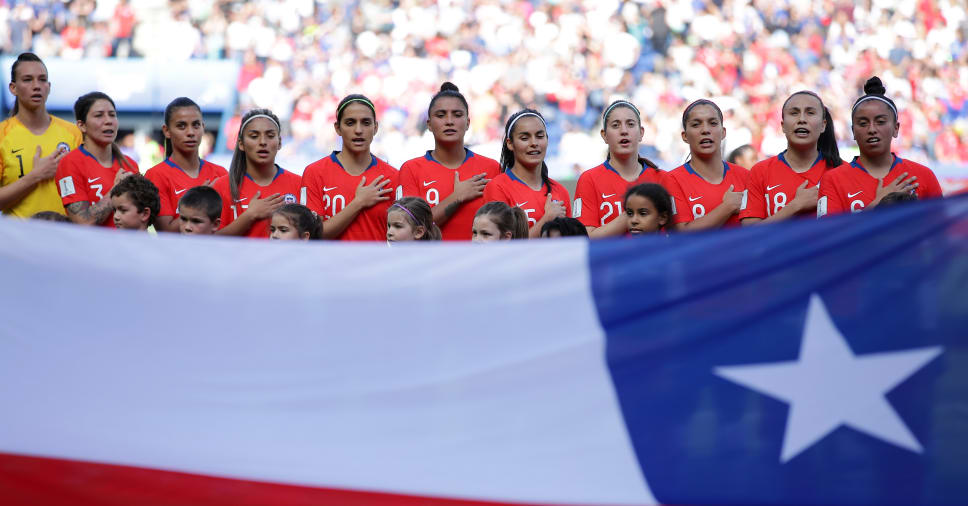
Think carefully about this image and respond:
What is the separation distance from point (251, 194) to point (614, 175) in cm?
202

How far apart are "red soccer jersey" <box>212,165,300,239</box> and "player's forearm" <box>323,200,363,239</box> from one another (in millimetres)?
318

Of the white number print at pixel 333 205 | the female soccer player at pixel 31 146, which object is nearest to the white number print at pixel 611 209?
the white number print at pixel 333 205

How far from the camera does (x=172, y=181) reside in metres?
6.52

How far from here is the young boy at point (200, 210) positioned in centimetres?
573

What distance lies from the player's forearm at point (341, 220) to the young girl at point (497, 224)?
42.3 inches

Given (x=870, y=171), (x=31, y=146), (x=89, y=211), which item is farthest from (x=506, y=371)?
(x=31, y=146)

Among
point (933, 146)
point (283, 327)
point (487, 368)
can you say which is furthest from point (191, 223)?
point (933, 146)

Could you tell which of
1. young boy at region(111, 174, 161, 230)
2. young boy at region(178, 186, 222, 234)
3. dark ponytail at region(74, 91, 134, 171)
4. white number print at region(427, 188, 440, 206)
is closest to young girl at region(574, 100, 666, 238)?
white number print at region(427, 188, 440, 206)

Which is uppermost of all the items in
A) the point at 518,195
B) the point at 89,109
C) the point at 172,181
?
the point at 89,109

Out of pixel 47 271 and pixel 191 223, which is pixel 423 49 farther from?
pixel 47 271

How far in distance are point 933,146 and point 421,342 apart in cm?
1373

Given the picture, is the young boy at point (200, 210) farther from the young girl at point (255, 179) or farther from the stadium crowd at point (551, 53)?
the stadium crowd at point (551, 53)

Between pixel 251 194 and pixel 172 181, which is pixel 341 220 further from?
pixel 172 181

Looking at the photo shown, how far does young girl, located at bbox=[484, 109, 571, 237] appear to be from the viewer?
20.7 feet
